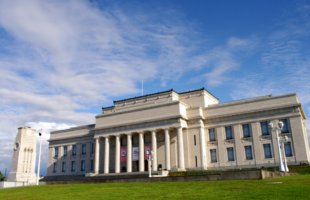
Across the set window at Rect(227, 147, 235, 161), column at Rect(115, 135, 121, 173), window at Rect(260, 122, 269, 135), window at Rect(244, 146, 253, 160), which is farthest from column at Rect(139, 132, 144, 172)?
window at Rect(260, 122, 269, 135)

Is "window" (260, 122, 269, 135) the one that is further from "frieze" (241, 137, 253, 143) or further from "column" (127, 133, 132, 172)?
"column" (127, 133, 132, 172)

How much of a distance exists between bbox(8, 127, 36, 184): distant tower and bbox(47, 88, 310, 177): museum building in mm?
13586

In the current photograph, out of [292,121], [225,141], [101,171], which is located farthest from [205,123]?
[101,171]

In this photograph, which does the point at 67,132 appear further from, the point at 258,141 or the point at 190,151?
the point at 258,141

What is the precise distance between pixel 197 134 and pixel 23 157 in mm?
31836

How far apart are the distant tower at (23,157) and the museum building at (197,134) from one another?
1359 centimetres

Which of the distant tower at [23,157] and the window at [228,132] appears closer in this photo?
the distant tower at [23,157]

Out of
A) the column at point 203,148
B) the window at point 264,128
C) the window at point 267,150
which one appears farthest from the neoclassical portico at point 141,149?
the window at point 267,150

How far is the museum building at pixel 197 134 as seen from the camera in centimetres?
4616

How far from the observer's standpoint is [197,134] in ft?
170

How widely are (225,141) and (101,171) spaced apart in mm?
27582

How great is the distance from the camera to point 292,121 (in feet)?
148

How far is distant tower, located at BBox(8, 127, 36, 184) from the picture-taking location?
47531 millimetres

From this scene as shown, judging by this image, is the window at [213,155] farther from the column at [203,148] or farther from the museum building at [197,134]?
the column at [203,148]
